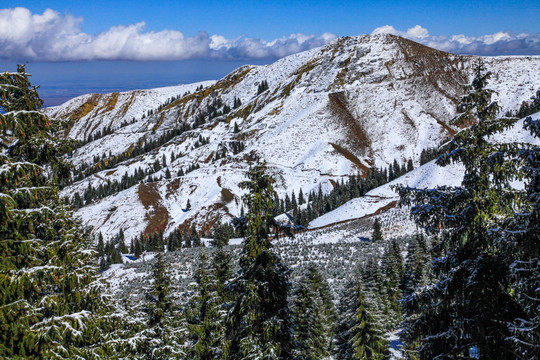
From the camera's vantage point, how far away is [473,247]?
27.9 ft

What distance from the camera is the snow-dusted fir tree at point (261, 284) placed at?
37.2 ft

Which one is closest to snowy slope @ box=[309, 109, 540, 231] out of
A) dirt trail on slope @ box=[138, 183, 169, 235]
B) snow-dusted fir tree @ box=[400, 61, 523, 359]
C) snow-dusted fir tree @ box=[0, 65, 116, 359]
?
dirt trail on slope @ box=[138, 183, 169, 235]

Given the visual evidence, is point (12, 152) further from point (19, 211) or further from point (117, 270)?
point (117, 270)

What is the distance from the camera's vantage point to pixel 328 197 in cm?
13238

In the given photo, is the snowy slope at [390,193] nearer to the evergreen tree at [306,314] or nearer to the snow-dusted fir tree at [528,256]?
the evergreen tree at [306,314]

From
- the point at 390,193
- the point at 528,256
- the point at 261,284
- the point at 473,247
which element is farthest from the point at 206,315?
the point at 390,193

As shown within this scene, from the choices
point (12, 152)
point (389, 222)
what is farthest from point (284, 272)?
point (389, 222)

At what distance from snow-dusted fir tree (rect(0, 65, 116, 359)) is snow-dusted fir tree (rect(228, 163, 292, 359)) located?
4.15 m

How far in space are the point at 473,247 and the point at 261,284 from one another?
6.02 m

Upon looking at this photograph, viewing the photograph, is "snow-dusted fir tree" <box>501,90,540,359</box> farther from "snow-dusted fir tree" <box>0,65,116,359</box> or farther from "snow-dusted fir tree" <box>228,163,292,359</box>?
"snow-dusted fir tree" <box>0,65,116,359</box>

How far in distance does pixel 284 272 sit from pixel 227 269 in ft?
26.4

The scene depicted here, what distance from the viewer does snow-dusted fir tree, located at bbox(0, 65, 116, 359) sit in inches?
253

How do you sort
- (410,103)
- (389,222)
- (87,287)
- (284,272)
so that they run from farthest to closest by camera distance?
(410,103) → (389,222) → (284,272) → (87,287)

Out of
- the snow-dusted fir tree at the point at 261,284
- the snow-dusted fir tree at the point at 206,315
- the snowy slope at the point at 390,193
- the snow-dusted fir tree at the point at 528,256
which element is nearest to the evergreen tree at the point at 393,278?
the snow-dusted fir tree at the point at 206,315
